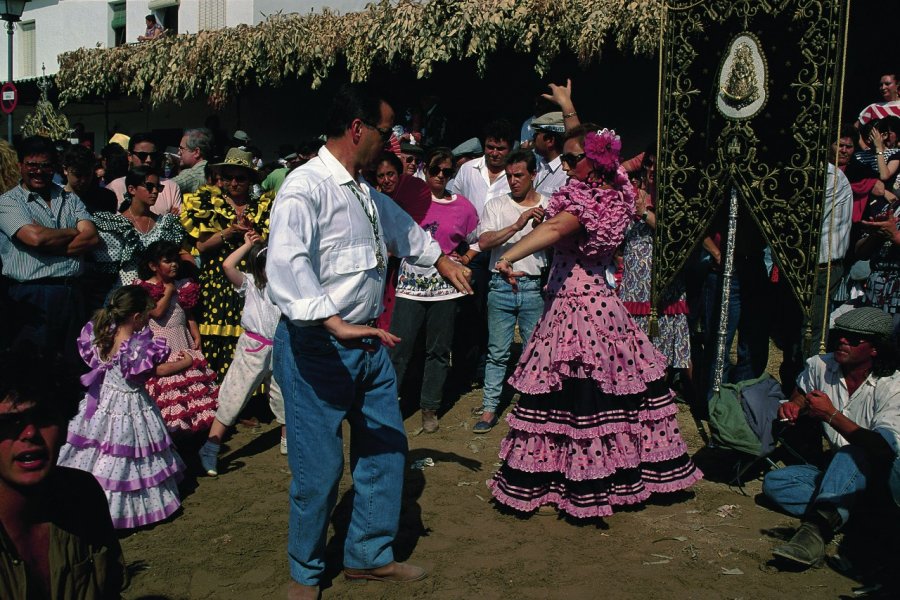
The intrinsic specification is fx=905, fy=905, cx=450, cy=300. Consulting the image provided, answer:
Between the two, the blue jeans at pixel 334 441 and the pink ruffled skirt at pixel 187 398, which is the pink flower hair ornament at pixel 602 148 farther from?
the pink ruffled skirt at pixel 187 398

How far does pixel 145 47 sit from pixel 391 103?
11.2 meters

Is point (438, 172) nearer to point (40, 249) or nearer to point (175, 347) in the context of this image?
point (175, 347)

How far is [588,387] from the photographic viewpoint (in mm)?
5070

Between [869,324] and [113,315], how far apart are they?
4.23 meters

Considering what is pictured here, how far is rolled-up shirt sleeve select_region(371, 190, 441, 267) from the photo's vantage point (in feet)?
14.7

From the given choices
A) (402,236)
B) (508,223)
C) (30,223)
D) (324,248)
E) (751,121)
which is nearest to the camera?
(324,248)

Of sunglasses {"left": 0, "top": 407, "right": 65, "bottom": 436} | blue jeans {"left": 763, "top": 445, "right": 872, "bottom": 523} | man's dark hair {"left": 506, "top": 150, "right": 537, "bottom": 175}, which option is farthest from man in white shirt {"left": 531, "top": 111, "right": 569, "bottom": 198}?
sunglasses {"left": 0, "top": 407, "right": 65, "bottom": 436}

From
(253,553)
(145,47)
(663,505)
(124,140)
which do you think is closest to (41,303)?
(253,553)

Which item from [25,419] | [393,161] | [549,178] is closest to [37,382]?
[25,419]

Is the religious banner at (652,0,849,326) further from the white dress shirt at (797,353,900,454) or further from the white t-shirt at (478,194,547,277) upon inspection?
the white t-shirt at (478,194,547,277)

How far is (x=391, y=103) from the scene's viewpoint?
417 centimetres

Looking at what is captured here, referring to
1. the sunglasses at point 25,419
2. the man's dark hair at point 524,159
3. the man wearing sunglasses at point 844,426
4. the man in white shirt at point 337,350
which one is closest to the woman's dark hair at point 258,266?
the man's dark hair at point 524,159

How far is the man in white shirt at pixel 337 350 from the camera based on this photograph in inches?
150

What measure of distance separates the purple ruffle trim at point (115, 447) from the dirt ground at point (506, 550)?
45 cm
